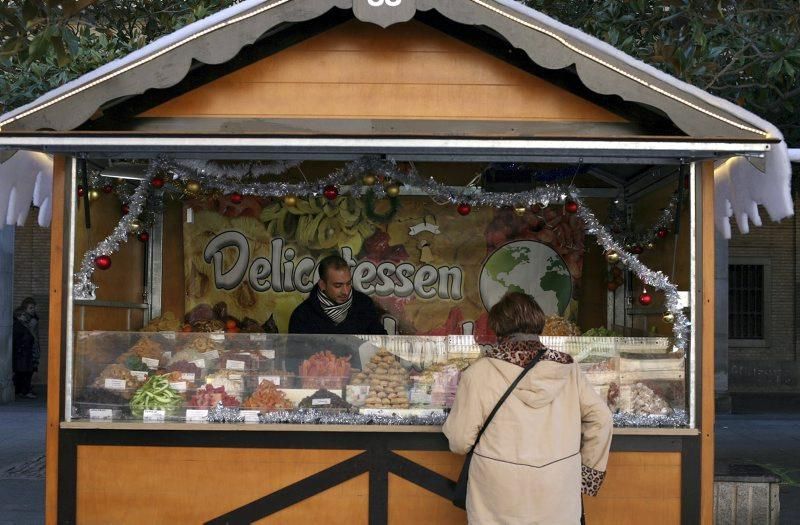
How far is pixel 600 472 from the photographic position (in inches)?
210

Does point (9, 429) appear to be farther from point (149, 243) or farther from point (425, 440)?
point (425, 440)

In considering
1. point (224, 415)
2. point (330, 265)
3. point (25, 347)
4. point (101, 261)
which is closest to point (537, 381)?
point (224, 415)

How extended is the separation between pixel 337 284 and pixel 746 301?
15293 millimetres

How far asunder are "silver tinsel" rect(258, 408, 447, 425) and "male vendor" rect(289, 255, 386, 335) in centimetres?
169

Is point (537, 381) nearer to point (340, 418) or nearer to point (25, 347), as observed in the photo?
point (340, 418)

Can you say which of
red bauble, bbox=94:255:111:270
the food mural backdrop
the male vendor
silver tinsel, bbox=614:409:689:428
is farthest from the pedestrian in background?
silver tinsel, bbox=614:409:689:428

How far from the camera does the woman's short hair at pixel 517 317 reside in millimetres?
5172

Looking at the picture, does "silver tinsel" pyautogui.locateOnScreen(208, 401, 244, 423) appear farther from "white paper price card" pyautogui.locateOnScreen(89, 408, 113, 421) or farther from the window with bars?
the window with bars

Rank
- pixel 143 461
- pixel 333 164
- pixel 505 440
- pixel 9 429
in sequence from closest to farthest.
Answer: pixel 505 440
pixel 143 461
pixel 333 164
pixel 9 429

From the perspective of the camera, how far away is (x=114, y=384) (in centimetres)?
655

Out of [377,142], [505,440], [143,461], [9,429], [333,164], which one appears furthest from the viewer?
[9,429]

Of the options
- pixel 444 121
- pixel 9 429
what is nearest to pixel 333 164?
pixel 444 121

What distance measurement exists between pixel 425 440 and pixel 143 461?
1.83 m

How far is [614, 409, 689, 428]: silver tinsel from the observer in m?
6.41
